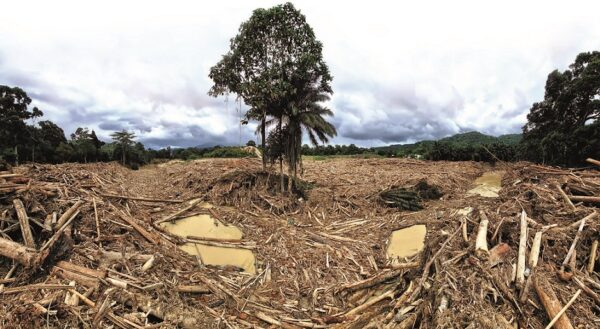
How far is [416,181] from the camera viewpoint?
51.0 ft

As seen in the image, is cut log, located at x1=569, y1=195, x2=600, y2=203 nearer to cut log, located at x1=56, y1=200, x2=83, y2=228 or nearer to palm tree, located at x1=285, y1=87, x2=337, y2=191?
palm tree, located at x1=285, y1=87, x2=337, y2=191

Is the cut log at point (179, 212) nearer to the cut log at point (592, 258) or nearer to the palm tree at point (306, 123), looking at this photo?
the palm tree at point (306, 123)

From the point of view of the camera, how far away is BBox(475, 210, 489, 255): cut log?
4707 millimetres

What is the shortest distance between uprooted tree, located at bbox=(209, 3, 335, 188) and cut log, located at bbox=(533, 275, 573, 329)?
32.3 feet

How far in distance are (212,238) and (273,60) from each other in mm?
7871

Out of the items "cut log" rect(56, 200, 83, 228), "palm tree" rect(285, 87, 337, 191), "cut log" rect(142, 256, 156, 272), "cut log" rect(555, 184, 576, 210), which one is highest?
"palm tree" rect(285, 87, 337, 191)

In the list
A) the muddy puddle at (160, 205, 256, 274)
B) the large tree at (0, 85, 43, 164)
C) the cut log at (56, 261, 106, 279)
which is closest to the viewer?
the cut log at (56, 261, 106, 279)

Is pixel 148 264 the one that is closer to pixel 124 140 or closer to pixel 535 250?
pixel 535 250

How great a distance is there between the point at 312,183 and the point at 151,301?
37.8ft

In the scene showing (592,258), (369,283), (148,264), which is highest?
(592,258)

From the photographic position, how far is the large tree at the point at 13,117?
29.5 meters

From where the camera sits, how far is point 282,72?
12.6 metres

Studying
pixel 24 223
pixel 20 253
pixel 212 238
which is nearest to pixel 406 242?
pixel 212 238

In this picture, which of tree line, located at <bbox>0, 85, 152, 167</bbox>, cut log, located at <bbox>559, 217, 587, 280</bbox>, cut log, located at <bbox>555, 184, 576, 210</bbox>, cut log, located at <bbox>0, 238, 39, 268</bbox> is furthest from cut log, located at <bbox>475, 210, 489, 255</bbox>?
tree line, located at <bbox>0, 85, 152, 167</bbox>
